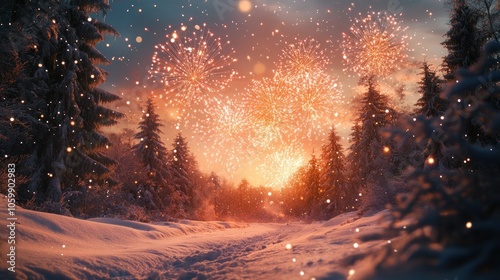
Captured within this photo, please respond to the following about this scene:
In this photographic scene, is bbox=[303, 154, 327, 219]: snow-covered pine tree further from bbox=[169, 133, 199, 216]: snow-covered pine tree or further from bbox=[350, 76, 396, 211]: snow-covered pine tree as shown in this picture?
bbox=[169, 133, 199, 216]: snow-covered pine tree

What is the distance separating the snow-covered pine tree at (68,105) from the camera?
14727mm

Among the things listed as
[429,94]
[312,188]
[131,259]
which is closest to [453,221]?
[131,259]

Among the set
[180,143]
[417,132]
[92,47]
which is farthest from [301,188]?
[417,132]

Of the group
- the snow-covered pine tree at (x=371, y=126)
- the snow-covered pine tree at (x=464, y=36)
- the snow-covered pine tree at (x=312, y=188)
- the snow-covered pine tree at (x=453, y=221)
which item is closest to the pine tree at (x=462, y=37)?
the snow-covered pine tree at (x=464, y=36)

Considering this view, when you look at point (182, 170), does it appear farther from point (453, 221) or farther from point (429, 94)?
point (453, 221)

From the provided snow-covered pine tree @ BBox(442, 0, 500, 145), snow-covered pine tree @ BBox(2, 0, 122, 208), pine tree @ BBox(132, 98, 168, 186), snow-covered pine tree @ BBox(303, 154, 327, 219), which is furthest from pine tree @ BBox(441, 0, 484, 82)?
snow-covered pine tree @ BBox(303, 154, 327, 219)

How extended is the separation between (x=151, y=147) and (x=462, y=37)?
90.2 feet

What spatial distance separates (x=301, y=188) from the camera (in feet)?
167

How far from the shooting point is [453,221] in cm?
233

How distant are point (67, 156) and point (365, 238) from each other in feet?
54.4

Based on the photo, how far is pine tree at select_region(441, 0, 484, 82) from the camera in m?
16.5

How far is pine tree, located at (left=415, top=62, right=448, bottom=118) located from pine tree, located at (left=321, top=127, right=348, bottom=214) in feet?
53.1

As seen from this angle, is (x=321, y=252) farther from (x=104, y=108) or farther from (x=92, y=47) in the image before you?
(x=92, y=47)

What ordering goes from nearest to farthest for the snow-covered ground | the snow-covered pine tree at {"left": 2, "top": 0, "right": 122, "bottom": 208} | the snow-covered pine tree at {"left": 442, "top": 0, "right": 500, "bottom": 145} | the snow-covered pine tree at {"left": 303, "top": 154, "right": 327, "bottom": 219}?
the snow-covered ground → the snow-covered pine tree at {"left": 2, "top": 0, "right": 122, "bottom": 208} → the snow-covered pine tree at {"left": 442, "top": 0, "right": 500, "bottom": 145} → the snow-covered pine tree at {"left": 303, "top": 154, "right": 327, "bottom": 219}
